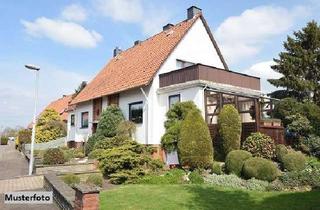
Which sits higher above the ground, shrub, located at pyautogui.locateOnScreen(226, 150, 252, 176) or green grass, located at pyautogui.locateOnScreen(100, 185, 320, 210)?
shrub, located at pyautogui.locateOnScreen(226, 150, 252, 176)

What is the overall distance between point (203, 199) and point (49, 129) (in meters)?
29.6

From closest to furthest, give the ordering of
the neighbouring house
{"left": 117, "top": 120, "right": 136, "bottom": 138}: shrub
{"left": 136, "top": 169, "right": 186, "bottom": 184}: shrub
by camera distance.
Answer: {"left": 136, "top": 169, "right": 186, "bottom": 184}: shrub < the neighbouring house < {"left": 117, "top": 120, "right": 136, "bottom": 138}: shrub

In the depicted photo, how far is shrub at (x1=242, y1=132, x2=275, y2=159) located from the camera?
16.1 m

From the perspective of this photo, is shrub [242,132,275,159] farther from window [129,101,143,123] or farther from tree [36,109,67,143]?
tree [36,109,67,143]

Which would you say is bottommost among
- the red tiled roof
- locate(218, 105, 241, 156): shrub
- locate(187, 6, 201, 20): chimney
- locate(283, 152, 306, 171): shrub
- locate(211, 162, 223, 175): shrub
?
locate(211, 162, 223, 175): shrub

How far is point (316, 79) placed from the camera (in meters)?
30.6

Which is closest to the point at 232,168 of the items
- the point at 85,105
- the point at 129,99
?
the point at 129,99

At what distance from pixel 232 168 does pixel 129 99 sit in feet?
35.1

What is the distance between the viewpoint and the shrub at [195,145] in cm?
1580

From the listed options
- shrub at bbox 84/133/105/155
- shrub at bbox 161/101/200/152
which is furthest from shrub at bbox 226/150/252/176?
shrub at bbox 84/133/105/155

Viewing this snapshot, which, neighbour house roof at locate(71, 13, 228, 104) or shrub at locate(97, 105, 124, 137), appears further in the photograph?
shrub at locate(97, 105, 124, 137)

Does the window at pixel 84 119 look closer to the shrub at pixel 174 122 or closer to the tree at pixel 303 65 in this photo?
the shrub at pixel 174 122

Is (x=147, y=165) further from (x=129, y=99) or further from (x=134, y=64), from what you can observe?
(x=134, y=64)

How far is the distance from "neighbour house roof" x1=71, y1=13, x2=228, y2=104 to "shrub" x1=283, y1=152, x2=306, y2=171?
945 cm
